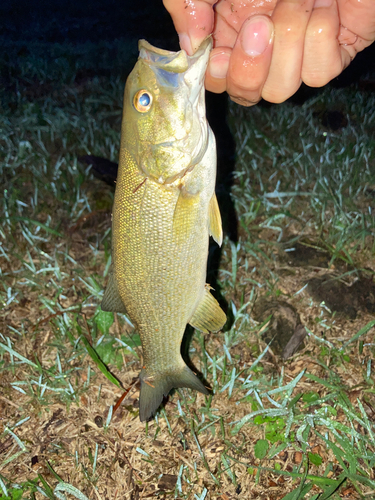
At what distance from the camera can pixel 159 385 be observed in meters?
2.24

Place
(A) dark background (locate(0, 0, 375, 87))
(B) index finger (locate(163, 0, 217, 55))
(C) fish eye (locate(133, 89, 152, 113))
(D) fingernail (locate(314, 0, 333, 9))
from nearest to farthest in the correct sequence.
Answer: (C) fish eye (locate(133, 89, 152, 113)) < (B) index finger (locate(163, 0, 217, 55)) < (D) fingernail (locate(314, 0, 333, 9)) < (A) dark background (locate(0, 0, 375, 87))

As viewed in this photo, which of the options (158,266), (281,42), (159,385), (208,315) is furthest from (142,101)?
(159,385)

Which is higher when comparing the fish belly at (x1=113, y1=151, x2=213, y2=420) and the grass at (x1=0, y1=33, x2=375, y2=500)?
the fish belly at (x1=113, y1=151, x2=213, y2=420)

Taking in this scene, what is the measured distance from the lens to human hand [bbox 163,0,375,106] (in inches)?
88.4

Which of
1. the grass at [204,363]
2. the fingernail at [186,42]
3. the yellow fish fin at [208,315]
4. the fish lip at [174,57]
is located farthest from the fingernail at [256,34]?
the grass at [204,363]

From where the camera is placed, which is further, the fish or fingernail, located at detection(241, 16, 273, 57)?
fingernail, located at detection(241, 16, 273, 57)

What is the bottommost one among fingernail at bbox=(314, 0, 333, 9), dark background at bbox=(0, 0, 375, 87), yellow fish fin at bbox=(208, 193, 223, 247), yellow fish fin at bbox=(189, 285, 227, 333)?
yellow fish fin at bbox=(189, 285, 227, 333)

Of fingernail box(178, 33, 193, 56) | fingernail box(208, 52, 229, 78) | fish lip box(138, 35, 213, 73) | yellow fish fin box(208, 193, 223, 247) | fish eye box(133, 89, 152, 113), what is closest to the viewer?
fish lip box(138, 35, 213, 73)

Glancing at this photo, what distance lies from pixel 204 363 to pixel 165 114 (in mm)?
1801

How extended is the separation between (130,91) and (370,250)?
8.95ft

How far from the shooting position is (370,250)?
11.7 feet

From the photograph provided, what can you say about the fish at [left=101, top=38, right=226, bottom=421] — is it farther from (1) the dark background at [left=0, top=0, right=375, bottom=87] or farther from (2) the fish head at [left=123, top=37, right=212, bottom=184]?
(1) the dark background at [left=0, top=0, right=375, bottom=87]

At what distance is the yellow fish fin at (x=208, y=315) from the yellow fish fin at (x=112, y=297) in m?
0.44

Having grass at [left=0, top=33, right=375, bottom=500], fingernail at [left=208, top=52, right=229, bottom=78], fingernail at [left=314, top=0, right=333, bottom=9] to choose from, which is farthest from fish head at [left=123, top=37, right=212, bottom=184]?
grass at [left=0, top=33, right=375, bottom=500]
